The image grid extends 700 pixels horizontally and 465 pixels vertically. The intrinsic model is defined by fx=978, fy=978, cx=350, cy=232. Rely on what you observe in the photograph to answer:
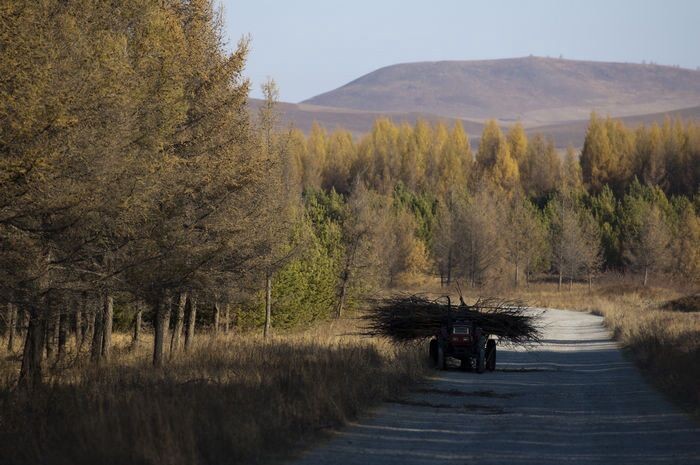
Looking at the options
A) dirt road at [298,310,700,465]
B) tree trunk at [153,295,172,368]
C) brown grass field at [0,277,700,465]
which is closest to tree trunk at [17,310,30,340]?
brown grass field at [0,277,700,465]

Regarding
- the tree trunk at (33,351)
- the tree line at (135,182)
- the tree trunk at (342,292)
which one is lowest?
the tree trunk at (342,292)

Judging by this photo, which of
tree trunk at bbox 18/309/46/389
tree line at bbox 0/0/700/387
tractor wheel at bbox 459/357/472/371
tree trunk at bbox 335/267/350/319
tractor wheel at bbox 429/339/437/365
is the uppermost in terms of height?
tree line at bbox 0/0/700/387

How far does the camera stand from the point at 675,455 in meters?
11.4

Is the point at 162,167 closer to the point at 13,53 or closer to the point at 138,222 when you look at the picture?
the point at 138,222

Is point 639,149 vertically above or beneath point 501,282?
above

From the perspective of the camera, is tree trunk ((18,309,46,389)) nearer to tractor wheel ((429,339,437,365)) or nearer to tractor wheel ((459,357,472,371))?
tractor wheel ((429,339,437,365))

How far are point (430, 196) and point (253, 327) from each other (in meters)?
76.6

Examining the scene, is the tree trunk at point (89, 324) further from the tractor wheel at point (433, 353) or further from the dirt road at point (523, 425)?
the dirt road at point (523, 425)

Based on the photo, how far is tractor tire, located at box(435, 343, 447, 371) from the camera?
2248 cm

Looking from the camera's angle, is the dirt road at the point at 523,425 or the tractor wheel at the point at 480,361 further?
the tractor wheel at the point at 480,361

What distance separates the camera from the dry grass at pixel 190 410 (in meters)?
10.0

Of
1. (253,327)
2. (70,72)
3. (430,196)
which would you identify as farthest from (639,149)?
(70,72)

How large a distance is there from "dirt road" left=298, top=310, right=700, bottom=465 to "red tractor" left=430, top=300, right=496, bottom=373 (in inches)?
20.0

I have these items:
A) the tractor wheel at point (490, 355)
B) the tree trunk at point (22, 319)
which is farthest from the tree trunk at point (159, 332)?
the tractor wheel at point (490, 355)
